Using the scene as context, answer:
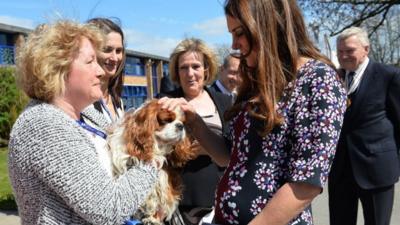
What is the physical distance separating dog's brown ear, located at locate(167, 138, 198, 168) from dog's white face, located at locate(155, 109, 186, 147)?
14cm

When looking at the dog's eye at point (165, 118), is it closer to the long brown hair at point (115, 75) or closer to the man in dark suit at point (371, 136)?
the long brown hair at point (115, 75)

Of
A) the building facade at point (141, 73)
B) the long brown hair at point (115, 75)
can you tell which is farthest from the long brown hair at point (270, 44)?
the building facade at point (141, 73)

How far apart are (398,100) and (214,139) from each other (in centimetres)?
294

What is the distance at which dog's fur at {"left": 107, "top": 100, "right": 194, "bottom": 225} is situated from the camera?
2.61 m

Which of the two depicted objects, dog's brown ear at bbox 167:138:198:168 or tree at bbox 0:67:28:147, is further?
tree at bbox 0:67:28:147

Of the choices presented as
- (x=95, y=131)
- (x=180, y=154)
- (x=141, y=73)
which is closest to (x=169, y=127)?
(x=180, y=154)

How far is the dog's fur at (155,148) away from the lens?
8.55 ft

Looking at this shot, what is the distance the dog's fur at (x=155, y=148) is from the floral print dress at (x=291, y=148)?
0.57 meters

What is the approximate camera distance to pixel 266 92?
201cm

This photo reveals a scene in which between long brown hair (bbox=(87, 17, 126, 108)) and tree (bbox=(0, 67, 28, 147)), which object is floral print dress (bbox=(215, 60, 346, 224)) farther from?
tree (bbox=(0, 67, 28, 147))

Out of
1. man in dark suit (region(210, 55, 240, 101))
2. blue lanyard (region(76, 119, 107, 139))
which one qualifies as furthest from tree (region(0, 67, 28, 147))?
blue lanyard (region(76, 119, 107, 139))

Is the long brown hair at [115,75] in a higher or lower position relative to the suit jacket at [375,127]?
higher

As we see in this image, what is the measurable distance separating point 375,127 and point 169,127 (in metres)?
2.91

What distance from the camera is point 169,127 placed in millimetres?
2850
